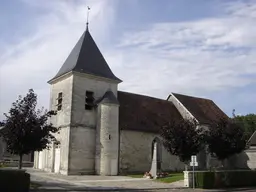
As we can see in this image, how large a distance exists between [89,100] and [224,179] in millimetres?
14272

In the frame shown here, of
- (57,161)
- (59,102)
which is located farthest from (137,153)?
(59,102)

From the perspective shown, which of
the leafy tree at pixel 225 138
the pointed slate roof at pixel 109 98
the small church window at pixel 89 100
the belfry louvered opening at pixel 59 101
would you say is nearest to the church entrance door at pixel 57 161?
the belfry louvered opening at pixel 59 101

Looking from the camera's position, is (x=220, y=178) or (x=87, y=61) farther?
(x=87, y=61)

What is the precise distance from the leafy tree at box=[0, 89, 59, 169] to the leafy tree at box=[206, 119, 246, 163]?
50.4 feet

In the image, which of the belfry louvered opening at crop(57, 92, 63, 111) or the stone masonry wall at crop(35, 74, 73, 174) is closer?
the stone masonry wall at crop(35, 74, 73, 174)

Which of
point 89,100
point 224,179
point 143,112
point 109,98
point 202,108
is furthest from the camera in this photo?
point 202,108

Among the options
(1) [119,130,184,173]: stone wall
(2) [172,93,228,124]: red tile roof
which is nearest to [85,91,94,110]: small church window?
(1) [119,130,184,173]: stone wall

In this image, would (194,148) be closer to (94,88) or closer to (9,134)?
(94,88)

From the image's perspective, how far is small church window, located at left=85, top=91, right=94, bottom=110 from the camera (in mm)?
31777

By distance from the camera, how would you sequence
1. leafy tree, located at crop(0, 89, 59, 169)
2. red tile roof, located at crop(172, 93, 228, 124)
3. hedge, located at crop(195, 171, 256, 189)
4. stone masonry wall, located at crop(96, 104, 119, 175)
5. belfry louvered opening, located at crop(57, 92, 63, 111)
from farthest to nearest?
1. red tile roof, located at crop(172, 93, 228, 124)
2. belfry louvered opening, located at crop(57, 92, 63, 111)
3. stone masonry wall, located at crop(96, 104, 119, 175)
4. hedge, located at crop(195, 171, 256, 189)
5. leafy tree, located at crop(0, 89, 59, 169)

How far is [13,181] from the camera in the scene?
623 inches

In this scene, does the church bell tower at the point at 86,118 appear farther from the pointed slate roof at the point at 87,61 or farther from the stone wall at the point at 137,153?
the stone wall at the point at 137,153

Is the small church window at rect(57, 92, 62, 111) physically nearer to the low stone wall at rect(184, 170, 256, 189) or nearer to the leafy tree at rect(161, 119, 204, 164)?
the leafy tree at rect(161, 119, 204, 164)

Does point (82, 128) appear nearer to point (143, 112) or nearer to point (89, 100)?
point (89, 100)
